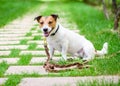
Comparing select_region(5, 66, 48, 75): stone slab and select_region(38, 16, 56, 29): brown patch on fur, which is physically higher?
select_region(38, 16, 56, 29): brown patch on fur

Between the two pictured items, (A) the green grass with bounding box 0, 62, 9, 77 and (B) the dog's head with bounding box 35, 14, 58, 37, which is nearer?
(A) the green grass with bounding box 0, 62, 9, 77

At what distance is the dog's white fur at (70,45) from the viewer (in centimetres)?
593

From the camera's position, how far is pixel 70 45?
618cm

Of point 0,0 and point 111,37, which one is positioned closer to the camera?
point 111,37

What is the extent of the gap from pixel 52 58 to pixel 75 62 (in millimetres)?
627

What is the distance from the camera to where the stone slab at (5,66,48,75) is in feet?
17.6

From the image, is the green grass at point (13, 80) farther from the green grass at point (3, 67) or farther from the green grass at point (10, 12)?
the green grass at point (10, 12)

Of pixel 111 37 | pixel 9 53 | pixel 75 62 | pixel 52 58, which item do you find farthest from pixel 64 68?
pixel 111 37

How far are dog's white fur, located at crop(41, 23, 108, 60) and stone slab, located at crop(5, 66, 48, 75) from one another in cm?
51

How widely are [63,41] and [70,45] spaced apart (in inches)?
9.3

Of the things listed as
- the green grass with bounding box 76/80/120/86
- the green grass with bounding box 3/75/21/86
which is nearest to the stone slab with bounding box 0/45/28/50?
the green grass with bounding box 3/75/21/86

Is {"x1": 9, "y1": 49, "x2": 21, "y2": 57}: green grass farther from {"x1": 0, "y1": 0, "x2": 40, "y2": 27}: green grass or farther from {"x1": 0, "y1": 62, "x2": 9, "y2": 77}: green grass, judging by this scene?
{"x1": 0, "y1": 0, "x2": 40, "y2": 27}: green grass

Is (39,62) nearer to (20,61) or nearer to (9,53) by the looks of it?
(20,61)

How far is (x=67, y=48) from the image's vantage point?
6.07m
